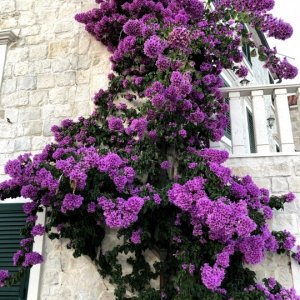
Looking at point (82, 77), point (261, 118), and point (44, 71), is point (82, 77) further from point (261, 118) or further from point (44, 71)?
point (261, 118)

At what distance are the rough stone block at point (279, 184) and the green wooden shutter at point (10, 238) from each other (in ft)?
8.73

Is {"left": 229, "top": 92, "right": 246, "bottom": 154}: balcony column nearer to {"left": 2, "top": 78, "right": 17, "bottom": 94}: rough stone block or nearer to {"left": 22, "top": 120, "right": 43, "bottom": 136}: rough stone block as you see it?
{"left": 22, "top": 120, "right": 43, "bottom": 136}: rough stone block

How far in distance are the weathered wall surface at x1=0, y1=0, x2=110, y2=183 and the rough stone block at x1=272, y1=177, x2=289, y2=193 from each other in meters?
2.25

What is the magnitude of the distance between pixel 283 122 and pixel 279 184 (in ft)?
2.16

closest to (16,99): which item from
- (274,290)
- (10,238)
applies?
(10,238)

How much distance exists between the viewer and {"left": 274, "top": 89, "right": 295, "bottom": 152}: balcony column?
153 inches

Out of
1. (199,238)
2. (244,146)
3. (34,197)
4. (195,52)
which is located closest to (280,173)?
(244,146)

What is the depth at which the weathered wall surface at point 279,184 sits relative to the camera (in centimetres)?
356

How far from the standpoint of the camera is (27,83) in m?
4.71

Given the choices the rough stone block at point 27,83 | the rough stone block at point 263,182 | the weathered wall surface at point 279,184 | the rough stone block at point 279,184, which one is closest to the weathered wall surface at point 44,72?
the rough stone block at point 27,83

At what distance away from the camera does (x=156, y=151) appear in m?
3.76

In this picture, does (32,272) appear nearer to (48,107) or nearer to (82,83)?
(48,107)

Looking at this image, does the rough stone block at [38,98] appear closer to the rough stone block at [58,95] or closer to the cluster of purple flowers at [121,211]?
the rough stone block at [58,95]

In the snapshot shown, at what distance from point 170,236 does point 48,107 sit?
226cm
